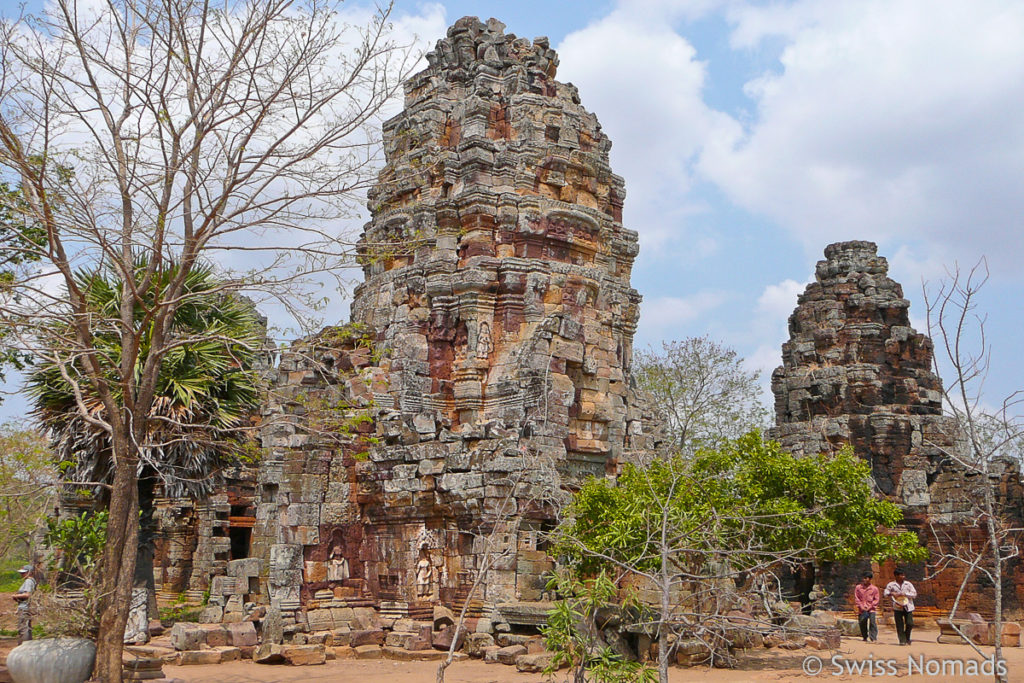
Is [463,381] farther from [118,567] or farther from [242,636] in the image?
[118,567]

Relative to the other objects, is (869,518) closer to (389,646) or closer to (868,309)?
(389,646)

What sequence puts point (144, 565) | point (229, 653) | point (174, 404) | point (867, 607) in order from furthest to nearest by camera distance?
point (144, 565) → point (867, 607) → point (174, 404) → point (229, 653)

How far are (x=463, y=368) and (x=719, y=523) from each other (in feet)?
21.9

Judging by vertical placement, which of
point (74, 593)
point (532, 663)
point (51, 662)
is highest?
point (74, 593)

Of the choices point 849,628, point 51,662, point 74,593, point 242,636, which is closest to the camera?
point 51,662

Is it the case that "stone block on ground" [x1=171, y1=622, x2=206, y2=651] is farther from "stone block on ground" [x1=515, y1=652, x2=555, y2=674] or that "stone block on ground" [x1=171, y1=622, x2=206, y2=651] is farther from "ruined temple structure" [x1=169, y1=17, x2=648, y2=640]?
"stone block on ground" [x1=515, y1=652, x2=555, y2=674]

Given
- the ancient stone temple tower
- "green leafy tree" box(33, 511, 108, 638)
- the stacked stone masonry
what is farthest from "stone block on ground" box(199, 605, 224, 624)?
"green leafy tree" box(33, 511, 108, 638)

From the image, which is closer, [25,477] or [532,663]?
[532,663]

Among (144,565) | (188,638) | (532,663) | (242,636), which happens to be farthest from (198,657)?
(532,663)

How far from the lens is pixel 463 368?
1504 cm

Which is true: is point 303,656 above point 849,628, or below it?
below

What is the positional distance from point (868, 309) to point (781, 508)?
482 inches

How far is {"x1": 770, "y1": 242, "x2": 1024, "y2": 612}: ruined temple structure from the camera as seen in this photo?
65.0 ft

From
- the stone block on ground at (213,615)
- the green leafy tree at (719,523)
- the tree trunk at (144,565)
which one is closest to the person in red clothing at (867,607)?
the green leafy tree at (719,523)
